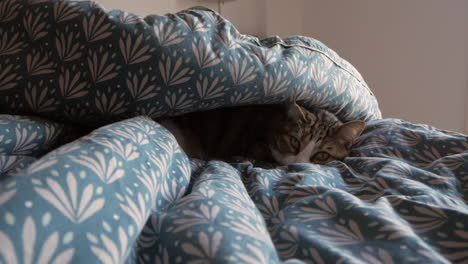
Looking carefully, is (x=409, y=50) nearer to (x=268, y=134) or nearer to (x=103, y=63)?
(x=268, y=134)

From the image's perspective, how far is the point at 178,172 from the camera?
0.55m

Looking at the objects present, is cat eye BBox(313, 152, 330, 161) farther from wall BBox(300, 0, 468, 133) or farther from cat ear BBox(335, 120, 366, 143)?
wall BBox(300, 0, 468, 133)

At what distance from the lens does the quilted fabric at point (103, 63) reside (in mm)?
695

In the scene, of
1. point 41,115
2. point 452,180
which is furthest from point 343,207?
point 41,115

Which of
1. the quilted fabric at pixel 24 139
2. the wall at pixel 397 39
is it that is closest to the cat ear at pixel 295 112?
the quilted fabric at pixel 24 139

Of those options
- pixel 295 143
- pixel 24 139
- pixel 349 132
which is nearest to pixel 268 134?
pixel 295 143

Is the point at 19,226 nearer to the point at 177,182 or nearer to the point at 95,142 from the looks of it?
the point at 95,142

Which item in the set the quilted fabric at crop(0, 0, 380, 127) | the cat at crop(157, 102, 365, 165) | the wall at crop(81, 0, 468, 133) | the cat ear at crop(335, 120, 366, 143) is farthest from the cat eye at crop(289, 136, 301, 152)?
the wall at crop(81, 0, 468, 133)

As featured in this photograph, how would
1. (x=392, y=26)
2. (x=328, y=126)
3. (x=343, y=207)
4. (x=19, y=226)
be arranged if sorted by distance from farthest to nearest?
1. (x=392, y=26)
2. (x=328, y=126)
3. (x=343, y=207)
4. (x=19, y=226)

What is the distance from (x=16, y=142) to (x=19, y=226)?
1.17 feet

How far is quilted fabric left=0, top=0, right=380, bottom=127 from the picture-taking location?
0.70m

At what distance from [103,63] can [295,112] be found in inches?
22.6

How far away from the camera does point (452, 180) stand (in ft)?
2.24

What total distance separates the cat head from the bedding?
5 centimetres
